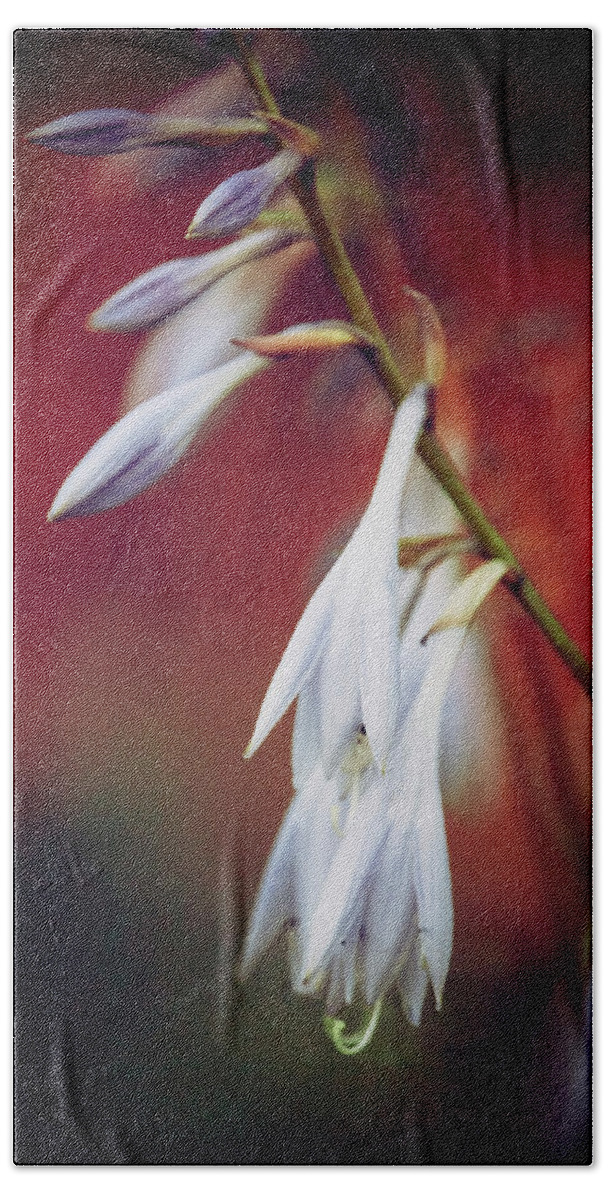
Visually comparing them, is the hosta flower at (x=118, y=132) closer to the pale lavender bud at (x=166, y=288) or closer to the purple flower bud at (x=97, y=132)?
the purple flower bud at (x=97, y=132)

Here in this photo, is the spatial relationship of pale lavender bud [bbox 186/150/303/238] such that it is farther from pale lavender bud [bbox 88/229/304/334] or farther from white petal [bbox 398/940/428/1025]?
white petal [bbox 398/940/428/1025]

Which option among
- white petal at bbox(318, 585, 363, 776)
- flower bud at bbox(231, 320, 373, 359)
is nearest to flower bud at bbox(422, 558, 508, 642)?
white petal at bbox(318, 585, 363, 776)

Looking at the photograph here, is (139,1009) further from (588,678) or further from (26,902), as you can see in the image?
(588,678)

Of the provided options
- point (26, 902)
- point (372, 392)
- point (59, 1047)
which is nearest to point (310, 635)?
point (372, 392)

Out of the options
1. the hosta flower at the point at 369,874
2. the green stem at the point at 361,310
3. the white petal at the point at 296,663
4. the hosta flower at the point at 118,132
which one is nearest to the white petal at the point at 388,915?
the hosta flower at the point at 369,874

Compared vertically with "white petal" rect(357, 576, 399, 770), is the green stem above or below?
above

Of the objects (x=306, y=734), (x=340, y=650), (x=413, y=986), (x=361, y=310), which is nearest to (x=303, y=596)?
(x=340, y=650)
